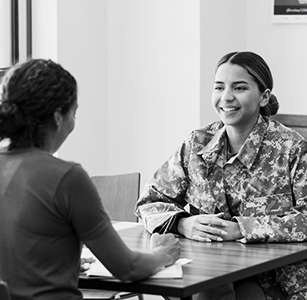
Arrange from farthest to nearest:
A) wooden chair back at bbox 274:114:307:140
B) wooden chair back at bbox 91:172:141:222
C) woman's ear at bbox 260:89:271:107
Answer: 1. wooden chair back at bbox 274:114:307:140
2. wooden chair back at bbox 91:172:141:222
3. woman's ear at bbox 260:89:271:107

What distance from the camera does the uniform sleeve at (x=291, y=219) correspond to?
101 inches

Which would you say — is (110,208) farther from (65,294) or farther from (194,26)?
(65,294)

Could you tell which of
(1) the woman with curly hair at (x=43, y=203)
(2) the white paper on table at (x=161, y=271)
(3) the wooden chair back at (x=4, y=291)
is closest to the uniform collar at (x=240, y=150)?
(2) the white paper on table at (x=161, y=271)

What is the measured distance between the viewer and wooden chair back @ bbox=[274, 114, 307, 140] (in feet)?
14.0

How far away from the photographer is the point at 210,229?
2.60 m

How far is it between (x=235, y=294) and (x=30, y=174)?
1055 millimetres

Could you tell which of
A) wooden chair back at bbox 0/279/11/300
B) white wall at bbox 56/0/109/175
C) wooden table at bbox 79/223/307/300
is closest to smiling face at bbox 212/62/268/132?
wooden table at bbox 79/223/307/300

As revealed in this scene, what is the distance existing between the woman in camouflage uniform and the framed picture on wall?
146cm

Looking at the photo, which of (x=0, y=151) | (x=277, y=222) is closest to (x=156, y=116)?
(x=277, y=222)

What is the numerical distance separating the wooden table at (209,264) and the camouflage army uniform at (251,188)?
0.26 ft

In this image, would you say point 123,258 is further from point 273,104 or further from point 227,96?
point 273,104

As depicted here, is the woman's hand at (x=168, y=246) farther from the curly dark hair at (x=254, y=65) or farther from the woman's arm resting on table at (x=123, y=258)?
the curly dark hair at (x=254, y=65)

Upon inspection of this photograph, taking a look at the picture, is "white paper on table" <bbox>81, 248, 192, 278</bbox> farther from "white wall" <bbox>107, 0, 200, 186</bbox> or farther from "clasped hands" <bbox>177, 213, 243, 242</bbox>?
"white wall" <bbox>107, 0, 200, 186</bbox>

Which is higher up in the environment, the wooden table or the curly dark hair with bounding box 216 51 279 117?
the curly dark hair with bounding box 216 51 279 117
